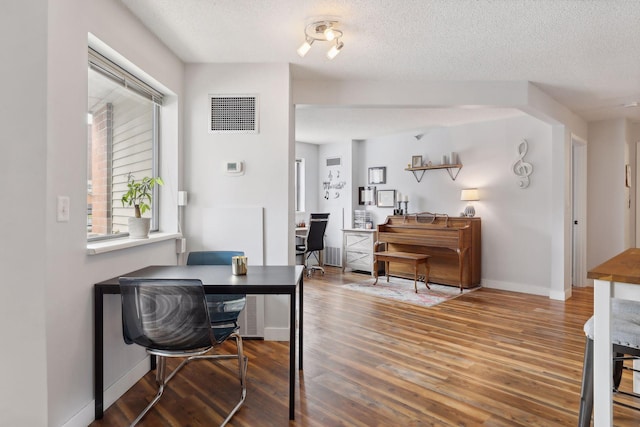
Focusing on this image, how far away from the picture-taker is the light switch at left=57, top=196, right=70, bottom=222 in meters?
1.83

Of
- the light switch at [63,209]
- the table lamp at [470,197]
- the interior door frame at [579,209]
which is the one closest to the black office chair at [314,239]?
the table lamp at [470,197]

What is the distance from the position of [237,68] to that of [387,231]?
11.7 ft

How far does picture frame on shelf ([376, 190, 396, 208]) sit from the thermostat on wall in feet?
12.5

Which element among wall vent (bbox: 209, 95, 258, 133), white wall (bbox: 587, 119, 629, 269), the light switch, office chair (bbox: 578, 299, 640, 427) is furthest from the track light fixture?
white wall (bbox: 587, 119, 629, 269)

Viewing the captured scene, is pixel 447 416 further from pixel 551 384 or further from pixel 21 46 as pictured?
pixel 21 46

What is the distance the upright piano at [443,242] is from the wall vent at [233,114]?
10.4 feet

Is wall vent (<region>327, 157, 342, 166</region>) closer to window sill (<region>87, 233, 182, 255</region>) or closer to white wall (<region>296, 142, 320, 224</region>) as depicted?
white wall (<region>296, 142, 320, 224</region>)

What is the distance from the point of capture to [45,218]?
174cm

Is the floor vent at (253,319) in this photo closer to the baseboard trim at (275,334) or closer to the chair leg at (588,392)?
the baseboard trim at (275,334)

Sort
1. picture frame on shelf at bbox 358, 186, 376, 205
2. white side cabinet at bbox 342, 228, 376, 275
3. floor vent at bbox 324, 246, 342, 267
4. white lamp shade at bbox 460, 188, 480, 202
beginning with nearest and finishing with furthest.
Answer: white lamp shade at bbox 460, 188, 480, 202 < white side cabinet at bbox 342, 228, 376, 275 < picture frame on shelf at bbox 358, 186, 376, 205 < floor vent at bbox 324, 246, 342, 267

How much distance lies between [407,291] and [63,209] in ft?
13.9

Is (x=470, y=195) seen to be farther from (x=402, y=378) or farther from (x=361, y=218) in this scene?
(x=402, y=378)

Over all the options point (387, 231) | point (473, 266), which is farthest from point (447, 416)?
point (387, 231)

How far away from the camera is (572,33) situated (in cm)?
277
